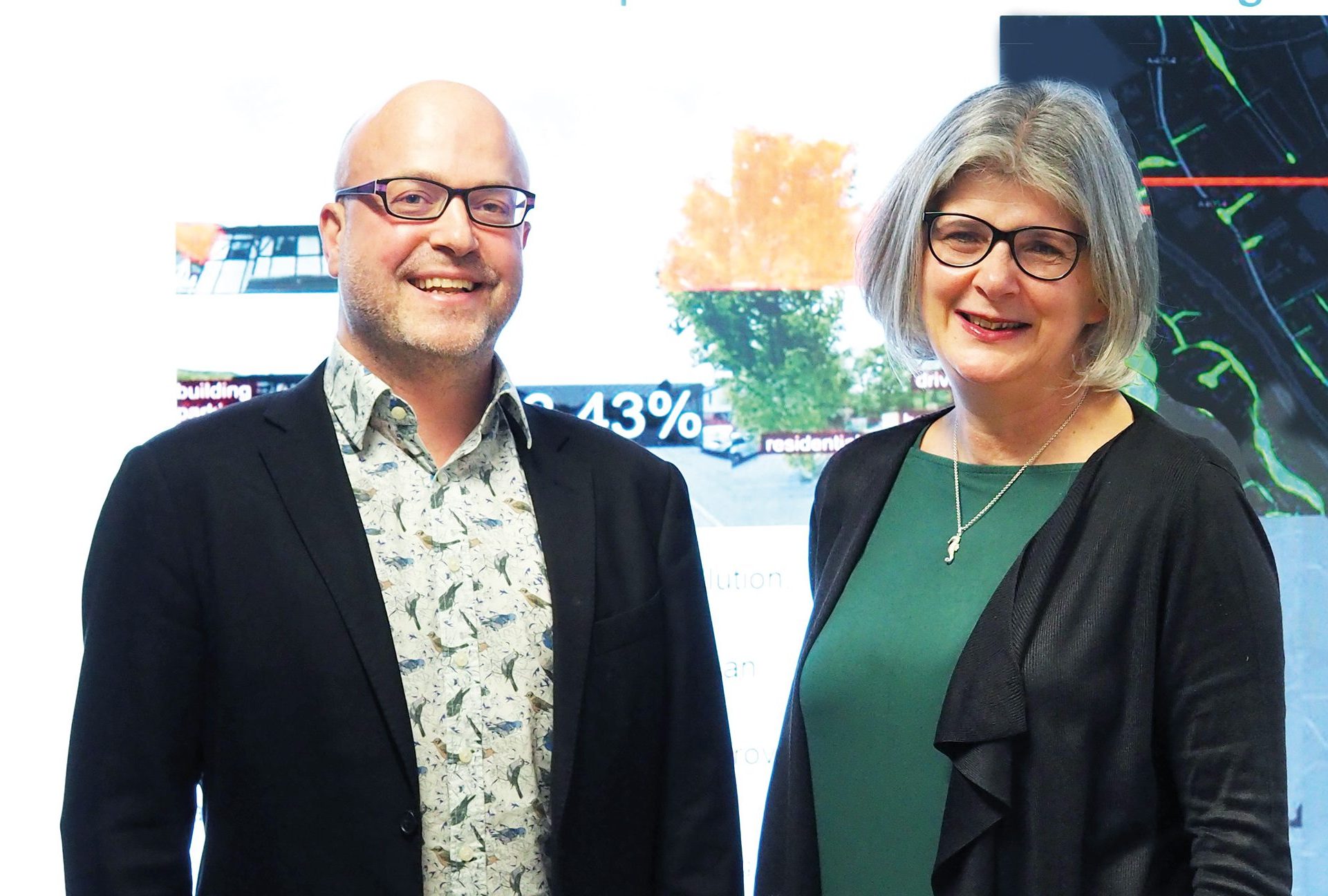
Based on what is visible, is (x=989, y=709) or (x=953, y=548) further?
(x=953, y=548)

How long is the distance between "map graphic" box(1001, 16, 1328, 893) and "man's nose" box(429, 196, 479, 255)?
1923 millimetres

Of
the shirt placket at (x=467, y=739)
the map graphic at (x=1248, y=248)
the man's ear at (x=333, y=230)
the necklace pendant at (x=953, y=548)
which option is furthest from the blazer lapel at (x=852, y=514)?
the map graphic at (x=1248, y=248)

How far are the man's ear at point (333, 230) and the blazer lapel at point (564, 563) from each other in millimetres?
343

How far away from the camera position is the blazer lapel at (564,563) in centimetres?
157

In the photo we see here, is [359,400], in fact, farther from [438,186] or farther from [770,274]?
[770,274]

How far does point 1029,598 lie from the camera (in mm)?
1554

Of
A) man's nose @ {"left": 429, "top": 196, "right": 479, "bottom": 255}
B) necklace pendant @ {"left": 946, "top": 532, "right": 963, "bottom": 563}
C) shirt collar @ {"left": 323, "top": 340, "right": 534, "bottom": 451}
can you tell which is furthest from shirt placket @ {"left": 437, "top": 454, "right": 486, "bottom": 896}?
necklace pendant @ {"left": 946, "top": 532, "right": 963, "bottom": 563}

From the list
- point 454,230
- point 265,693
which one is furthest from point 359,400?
point 265,693

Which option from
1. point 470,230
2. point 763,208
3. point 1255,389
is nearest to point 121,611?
point 470,230

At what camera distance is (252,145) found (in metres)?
2.96

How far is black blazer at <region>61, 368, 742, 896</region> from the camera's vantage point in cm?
149

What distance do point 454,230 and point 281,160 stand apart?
1.56 meters

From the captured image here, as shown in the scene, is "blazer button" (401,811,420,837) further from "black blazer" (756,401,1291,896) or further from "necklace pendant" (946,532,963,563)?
"necklace pendant" (946,532,963,563)

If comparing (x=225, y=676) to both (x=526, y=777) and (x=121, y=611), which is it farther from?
(x=526, y=777)
